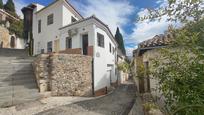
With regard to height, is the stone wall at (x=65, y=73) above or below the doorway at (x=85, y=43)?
below

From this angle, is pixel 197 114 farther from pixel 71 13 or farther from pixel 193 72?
pixel 71 13

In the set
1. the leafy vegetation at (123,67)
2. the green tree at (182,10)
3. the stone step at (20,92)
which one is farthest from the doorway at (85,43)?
the green tree at (182,10)

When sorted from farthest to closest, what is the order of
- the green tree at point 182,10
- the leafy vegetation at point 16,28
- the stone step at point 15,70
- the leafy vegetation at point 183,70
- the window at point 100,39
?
the leafy vegetation at point 16,28
the window at point 100,39
the stone step at point 15,70
the green tree at point 182,10
the leafy vegetation at point 183,70

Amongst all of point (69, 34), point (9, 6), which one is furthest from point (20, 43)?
point (69, 34)

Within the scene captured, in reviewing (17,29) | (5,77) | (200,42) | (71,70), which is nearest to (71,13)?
(71,70)

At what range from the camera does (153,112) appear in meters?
5.15

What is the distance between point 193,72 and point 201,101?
0.55 metres

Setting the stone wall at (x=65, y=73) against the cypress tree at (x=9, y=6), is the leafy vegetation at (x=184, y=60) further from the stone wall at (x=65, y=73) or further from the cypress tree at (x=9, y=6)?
the cypress tree at (x=9, y=6)

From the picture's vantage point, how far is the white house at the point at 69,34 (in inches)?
622

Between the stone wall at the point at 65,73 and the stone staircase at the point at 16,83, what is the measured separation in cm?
64

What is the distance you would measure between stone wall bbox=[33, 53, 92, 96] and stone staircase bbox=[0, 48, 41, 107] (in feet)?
2.10

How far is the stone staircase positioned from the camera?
28.9 feet

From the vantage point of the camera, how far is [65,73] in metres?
12.3

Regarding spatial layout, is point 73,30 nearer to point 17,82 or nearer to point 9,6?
point 17,82
